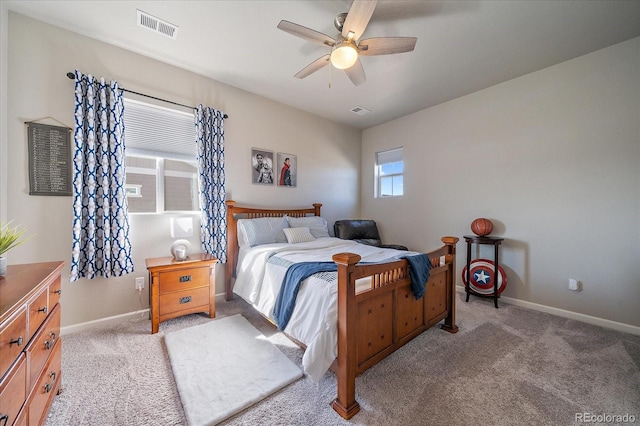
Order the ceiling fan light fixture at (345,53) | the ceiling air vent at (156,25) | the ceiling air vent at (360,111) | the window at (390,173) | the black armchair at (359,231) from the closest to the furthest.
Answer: the ceiling fan light fixture at (345,53) → the ceiling air vent at (156,25) → the ceiling air vent at (360,111) → the black armchair at (359,231) → the window at (390,173)

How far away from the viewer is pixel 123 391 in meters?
1.64

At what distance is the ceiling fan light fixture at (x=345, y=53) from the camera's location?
1.96 metres

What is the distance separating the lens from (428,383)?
174cm

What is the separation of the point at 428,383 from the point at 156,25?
382 cm

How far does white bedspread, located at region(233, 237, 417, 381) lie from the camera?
1535 mm

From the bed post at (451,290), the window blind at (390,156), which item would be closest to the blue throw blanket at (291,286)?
the bed post at (451,290)

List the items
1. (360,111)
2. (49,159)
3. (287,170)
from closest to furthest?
(49,159) → (287,170) → (360,111)

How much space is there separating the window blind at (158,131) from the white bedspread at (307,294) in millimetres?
1559

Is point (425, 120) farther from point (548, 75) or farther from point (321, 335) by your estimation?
point (321, 335)

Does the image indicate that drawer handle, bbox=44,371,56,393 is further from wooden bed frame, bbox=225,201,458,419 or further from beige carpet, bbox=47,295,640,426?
wooden bed frame, bbox=225,201,458,419

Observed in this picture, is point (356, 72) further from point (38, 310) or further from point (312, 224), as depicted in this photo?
point (38, 310)

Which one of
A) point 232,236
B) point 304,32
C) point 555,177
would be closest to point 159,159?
point 232,236

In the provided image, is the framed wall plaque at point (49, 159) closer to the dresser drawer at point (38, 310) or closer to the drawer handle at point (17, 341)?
the dresser drawer at point (38, 310)

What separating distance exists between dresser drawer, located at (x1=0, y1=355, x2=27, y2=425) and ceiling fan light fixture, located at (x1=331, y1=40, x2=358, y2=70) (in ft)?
8.27
